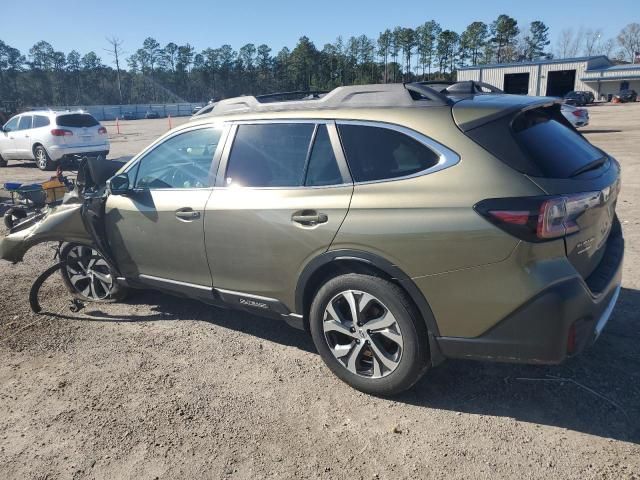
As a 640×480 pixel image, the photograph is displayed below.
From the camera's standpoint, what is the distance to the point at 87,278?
4914 mm

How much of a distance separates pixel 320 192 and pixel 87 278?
2.92 metres

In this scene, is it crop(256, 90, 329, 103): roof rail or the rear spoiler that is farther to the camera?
crop(256, 90, 329, 103): roof rail

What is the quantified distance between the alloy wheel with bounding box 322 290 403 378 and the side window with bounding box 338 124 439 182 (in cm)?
73

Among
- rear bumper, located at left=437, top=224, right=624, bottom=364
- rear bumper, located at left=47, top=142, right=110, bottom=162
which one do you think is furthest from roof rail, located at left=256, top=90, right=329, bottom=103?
rear bumper, located at left=47, top=142, right=110, bottom=162

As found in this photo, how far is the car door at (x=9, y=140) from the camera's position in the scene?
16.9m

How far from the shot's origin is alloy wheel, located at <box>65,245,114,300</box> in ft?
15.8

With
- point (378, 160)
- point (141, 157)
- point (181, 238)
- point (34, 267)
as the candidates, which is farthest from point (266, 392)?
point (34, 267)

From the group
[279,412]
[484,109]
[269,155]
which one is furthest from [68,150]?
[484,109]

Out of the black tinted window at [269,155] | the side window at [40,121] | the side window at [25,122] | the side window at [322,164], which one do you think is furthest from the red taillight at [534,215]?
the side window at [25,122]

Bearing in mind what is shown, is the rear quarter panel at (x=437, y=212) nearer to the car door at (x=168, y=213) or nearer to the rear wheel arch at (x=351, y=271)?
the rear wheel arch at (x=351, y=271)

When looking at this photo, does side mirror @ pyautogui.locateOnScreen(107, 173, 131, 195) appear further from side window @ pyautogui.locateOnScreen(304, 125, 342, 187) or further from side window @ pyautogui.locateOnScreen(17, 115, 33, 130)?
side window @ pyautogui.locateOnScreen(17, 115, 33, 130)

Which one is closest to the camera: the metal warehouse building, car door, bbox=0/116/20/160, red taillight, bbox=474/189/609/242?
red taillight, bbox=474/189/609/242

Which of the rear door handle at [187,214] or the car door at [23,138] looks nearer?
the rear door handle at [187,214]

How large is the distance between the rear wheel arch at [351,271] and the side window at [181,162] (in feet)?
3.71
